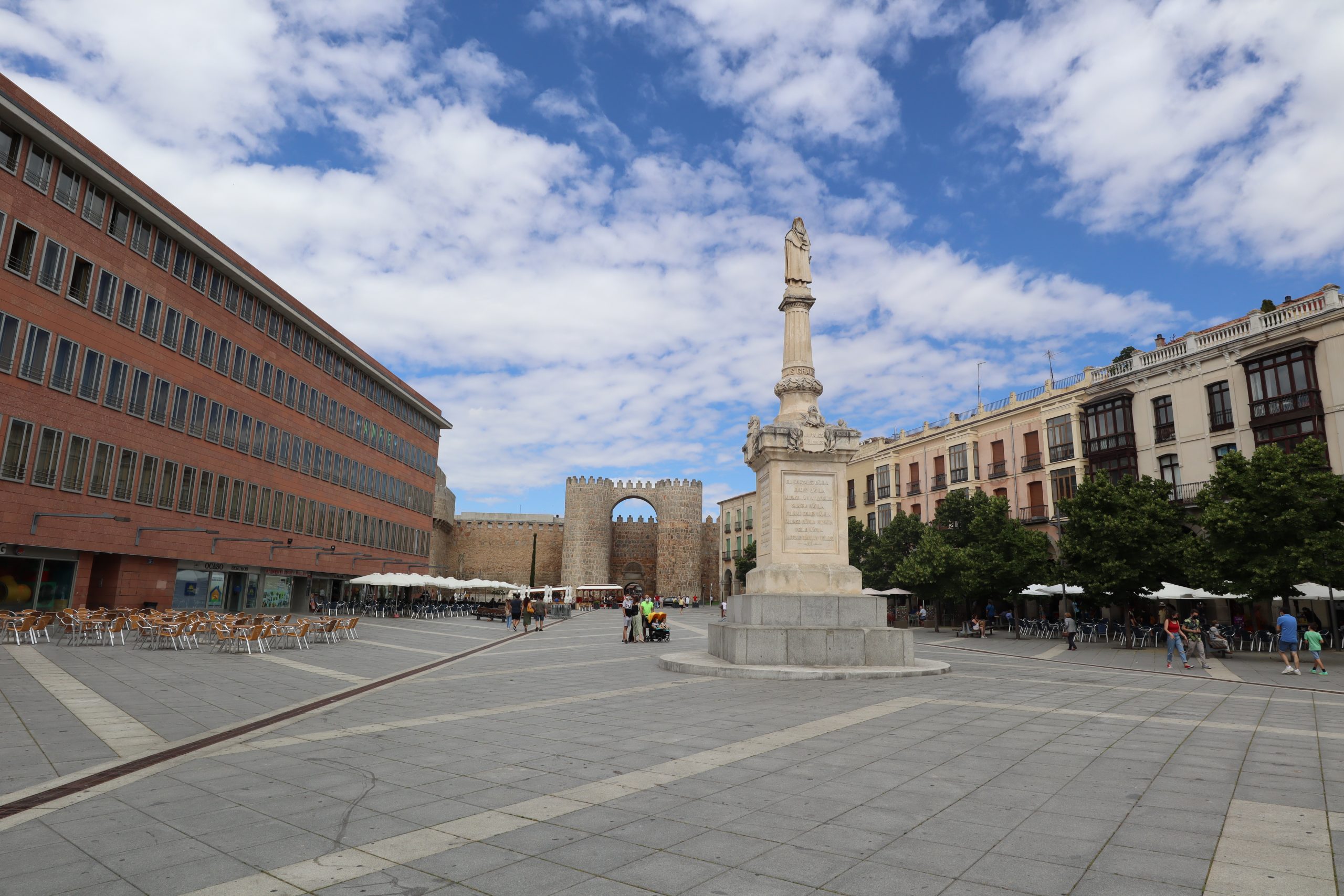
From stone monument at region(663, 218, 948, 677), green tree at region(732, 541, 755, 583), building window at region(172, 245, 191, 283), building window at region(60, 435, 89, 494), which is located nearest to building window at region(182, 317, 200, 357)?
building window at region(172, 245, 191, 283)

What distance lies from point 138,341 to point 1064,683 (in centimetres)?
2982

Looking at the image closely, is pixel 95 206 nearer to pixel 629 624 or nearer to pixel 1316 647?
pixel 629 624

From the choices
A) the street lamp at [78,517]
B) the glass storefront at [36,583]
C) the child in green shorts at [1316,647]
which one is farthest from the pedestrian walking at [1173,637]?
the glass storefront at [36,583]

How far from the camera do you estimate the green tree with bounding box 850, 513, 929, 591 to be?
42406mm

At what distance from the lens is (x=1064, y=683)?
13.5m

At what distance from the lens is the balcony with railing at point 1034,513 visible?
127 ft

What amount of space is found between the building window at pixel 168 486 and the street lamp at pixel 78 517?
2.57 metres

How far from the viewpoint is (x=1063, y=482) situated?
124ft

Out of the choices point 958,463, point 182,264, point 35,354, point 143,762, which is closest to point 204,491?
point 182,264

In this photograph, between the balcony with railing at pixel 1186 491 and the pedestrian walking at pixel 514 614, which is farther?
the pedestrian walking at pixel 514 614

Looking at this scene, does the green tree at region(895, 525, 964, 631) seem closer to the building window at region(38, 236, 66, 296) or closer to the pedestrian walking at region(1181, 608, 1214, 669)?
the pedestrian walking at region(1181, 608, 1214, 669)

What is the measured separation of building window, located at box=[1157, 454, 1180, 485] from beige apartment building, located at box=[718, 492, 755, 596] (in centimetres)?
4562

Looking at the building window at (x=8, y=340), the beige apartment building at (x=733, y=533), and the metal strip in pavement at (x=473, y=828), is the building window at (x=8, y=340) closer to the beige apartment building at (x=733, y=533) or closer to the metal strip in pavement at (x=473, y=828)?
the metal strip in pavement at (x=473, y=828)

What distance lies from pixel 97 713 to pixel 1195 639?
21.9 meters
